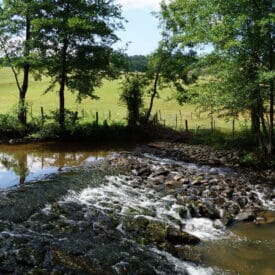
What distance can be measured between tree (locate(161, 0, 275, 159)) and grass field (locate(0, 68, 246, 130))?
12.7 m

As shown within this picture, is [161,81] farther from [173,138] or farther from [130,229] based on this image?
[130,229]

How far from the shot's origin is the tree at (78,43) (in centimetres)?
3191

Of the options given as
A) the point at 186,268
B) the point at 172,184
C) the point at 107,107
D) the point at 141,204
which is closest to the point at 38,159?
the point at 172,184

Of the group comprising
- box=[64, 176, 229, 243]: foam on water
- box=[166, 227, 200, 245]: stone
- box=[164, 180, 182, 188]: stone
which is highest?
box=[164, 180, 182, 188]: stone

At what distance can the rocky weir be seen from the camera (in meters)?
12.3

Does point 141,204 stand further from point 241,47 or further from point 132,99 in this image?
point 132,99

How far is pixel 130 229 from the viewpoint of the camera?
14.8m

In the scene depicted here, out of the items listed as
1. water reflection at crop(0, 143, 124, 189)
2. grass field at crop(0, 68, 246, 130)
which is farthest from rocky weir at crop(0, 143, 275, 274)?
grass field at crop(0, 68, 246, 130)

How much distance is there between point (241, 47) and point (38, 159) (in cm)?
1409

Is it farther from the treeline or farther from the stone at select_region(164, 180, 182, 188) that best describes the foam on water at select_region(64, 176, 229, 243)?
the treeline

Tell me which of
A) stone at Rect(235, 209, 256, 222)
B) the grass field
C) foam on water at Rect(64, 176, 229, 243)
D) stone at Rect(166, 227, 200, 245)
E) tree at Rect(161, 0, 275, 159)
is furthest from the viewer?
the grass field

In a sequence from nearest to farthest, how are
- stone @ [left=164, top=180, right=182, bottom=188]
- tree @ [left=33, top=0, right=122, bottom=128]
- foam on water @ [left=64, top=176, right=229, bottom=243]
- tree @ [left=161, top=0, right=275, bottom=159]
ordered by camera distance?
foam on water @ [left=64, top=176, right=229, bottom=243], stone @ [left=164, top=180, right=182, bottom=188], tree @ [left=161, top=0, right=275, bottom=159], tree @ [left=33, top=0, right=122, bottom=128]

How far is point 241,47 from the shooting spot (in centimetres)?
2236

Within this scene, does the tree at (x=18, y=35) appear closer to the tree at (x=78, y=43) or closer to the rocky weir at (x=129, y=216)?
the tree at (x=78, y=43)
